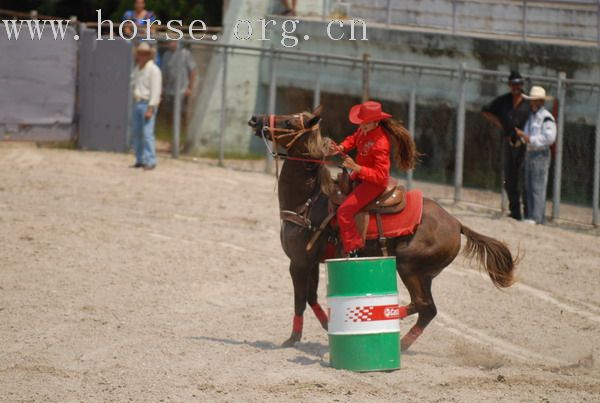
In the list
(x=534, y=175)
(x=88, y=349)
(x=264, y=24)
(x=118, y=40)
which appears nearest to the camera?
(x=88, y=349)

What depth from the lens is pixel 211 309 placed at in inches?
455

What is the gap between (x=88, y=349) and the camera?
Answer: 377 inches

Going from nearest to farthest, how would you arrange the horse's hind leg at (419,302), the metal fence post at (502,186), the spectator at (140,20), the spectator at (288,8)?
the horse's hind leg at (419,302), the metal fence post at (502,186), the spectator at (140,20), the spectator at (288,8)

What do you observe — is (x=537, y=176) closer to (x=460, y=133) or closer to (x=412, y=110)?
(x=460, y=133)

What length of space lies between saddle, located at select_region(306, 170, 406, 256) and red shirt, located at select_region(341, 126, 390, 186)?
0.47 feet

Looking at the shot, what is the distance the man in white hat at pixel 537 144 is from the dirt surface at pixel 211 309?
52 centimetres

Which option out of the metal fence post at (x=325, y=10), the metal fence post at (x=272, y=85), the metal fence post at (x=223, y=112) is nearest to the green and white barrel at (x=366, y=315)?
the metal fence post at (x=272, y=85)

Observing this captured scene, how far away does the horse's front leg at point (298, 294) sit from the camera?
9891mm

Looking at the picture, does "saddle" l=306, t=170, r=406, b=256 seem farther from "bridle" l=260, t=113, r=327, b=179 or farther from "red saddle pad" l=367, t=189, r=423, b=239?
"bridle" l=260, t=113, r=327, b=179

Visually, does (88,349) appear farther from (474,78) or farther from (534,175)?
(474,78)

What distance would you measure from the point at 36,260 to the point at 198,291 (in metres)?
1.88

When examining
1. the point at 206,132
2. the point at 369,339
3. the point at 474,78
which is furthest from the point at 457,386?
the point at 206,132

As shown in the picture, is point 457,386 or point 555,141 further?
point 555,141

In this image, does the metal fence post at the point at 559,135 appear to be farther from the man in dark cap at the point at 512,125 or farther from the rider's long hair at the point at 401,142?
the rider's long hair at the point at 401,142
